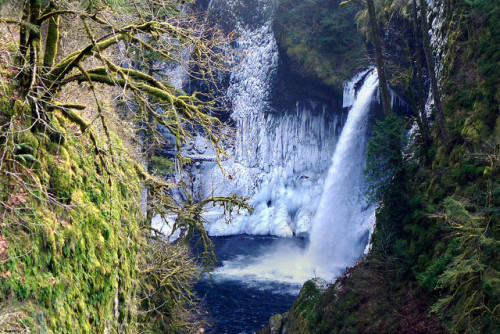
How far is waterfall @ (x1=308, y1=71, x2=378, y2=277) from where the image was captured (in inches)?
861

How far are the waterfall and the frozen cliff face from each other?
3023 millimetres

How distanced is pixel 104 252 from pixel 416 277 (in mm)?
7720

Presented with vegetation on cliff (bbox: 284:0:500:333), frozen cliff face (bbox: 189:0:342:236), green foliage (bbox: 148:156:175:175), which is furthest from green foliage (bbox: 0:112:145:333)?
frozen cliff face (bbox: 189:0:342:236)

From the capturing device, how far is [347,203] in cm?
2314

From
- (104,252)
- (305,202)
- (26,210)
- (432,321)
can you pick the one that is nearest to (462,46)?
(432,321)

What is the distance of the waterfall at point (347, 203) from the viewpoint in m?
21.9

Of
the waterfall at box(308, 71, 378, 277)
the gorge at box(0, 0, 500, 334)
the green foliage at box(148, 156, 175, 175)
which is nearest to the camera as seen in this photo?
the gorge at box(0, 0, 500, 334)

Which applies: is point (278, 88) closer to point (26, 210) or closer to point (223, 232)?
point (223, 232)

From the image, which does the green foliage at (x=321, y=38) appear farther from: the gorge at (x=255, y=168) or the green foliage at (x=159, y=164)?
the green foliage at (x=159, y=164)

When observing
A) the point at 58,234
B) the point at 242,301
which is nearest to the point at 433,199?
the point at 242,301

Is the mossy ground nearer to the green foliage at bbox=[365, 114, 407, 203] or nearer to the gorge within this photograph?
the gorge

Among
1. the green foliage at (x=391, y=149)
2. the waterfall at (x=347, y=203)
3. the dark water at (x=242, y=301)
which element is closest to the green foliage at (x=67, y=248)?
the green foliage at (x=391, y=149)

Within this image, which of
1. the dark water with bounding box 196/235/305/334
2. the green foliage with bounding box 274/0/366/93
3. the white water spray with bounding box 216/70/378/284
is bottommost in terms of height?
the dark water with bounding box 196/235/305/334

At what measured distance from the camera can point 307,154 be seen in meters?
27.5
